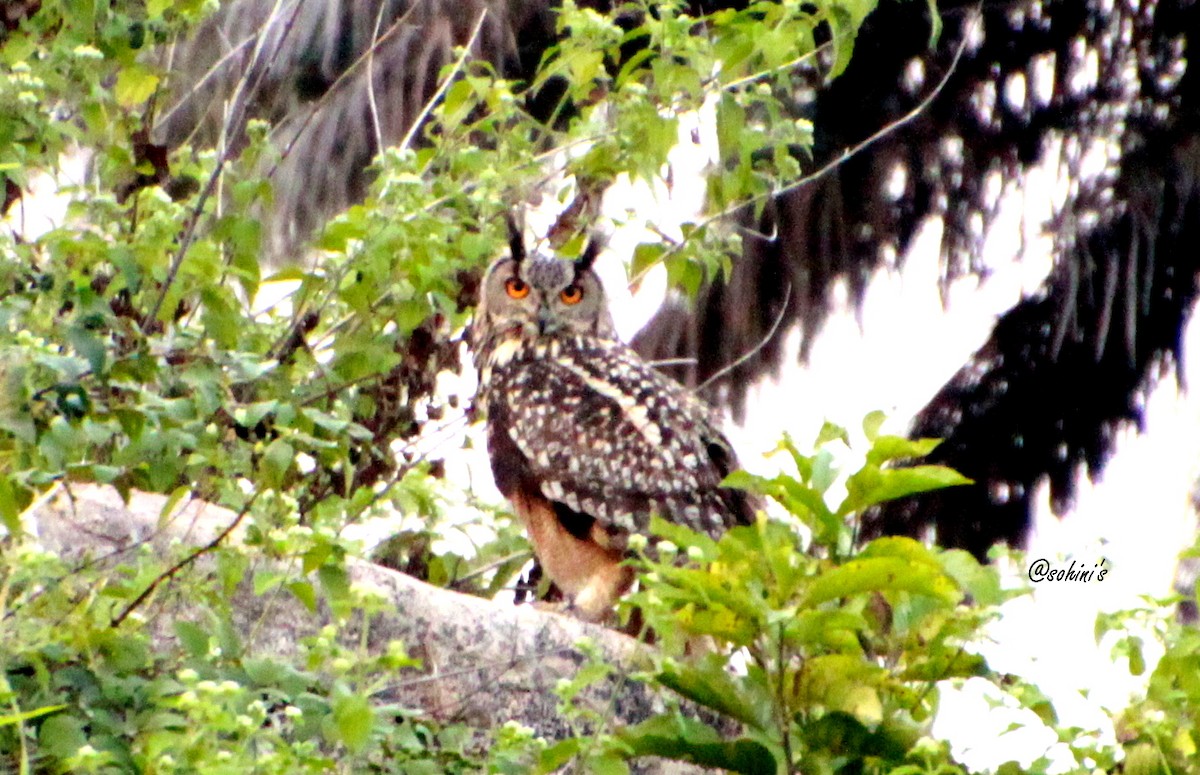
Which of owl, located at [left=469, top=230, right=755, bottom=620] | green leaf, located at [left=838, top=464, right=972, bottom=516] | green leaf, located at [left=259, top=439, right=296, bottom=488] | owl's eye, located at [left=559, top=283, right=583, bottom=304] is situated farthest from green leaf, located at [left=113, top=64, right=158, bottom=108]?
green leaf, located at [left=838, top=464, right=972, bottom=516]

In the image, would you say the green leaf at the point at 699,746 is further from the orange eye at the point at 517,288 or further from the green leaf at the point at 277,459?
the orange eye at the point at 517,288

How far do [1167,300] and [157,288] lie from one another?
11.7ft

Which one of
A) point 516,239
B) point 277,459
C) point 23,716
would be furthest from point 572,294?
point 23,716

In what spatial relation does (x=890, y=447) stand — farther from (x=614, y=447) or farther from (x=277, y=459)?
(x=614, y=447)

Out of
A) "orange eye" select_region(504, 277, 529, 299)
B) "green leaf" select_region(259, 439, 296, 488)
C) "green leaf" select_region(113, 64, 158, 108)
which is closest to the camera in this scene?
"green leaf" select_region(259, 439, 296, 488)

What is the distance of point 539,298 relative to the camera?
458cm

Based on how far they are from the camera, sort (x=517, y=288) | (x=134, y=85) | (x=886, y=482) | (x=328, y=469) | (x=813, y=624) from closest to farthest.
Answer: (x=813, y=624) → (x=886, y=482) → (x=328, y=469) → (x=134, y=85) → (x=517, y=288)

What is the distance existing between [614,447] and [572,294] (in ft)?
2.21

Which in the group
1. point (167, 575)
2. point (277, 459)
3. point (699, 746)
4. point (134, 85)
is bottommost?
point (699, 746)

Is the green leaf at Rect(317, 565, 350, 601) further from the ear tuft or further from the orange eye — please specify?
the orange eye

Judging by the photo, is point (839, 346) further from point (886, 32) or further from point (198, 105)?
point (198, 105)

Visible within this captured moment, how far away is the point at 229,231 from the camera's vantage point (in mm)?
3039

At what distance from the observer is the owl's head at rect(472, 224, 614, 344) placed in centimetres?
455

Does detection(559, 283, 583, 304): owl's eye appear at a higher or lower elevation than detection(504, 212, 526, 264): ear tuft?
lower
